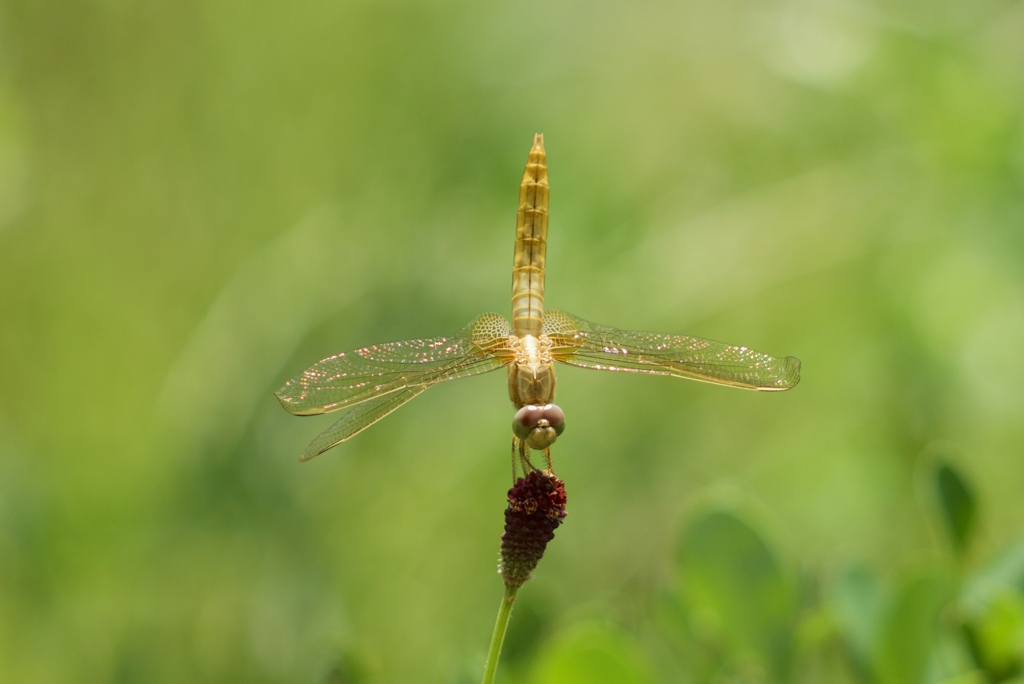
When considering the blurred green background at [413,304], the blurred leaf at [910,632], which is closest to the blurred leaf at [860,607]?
the blurred leaf at [910,632]

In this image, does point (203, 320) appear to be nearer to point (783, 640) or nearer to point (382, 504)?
point (382, 504)

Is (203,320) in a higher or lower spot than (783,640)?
higher

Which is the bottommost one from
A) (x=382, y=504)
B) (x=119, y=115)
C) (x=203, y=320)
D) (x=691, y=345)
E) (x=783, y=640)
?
(x=783, y=640)

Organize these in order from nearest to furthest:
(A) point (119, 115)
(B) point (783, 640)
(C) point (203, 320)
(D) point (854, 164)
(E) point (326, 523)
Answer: (B) point (783, 640) < (E) point (326, 523) < (C) point (203, 320) < (A) point (119, 115) < (D) point (854, 164)

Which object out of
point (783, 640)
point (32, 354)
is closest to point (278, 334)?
point (32, 354)

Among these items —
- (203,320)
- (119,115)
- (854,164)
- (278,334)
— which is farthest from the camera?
(854,164)

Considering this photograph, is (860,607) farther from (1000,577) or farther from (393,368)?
(393,368)

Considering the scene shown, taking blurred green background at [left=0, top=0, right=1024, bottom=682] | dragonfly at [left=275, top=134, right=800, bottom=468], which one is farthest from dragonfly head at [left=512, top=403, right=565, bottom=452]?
blurred green background at [left=0, top=0, right=1024, bottom=682]
